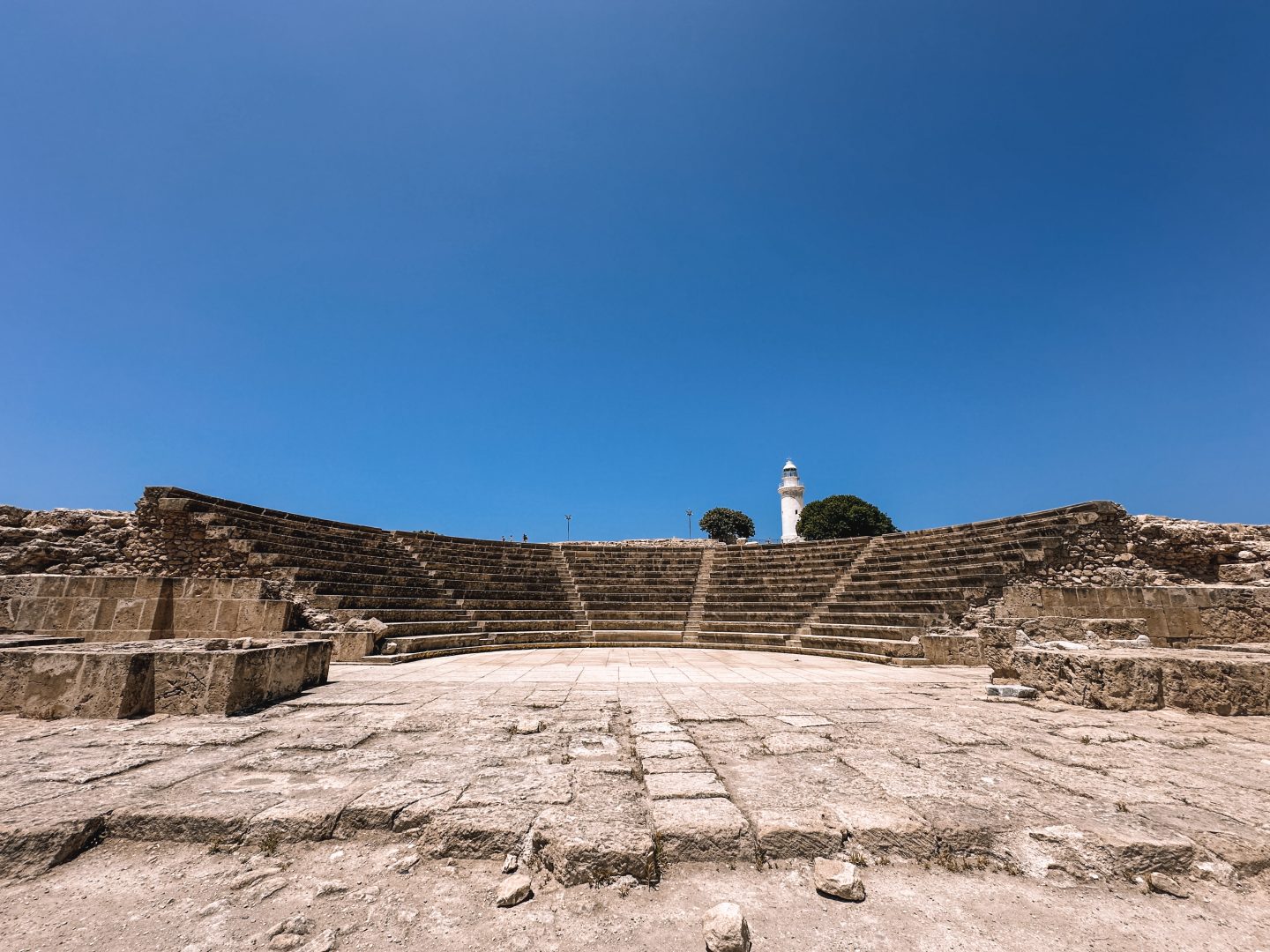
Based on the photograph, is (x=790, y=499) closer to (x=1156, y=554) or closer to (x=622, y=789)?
(x=1156, y=554)

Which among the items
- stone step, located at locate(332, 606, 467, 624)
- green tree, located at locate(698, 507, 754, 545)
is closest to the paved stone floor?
stone step, located at locate(332, 606, 467, 624)

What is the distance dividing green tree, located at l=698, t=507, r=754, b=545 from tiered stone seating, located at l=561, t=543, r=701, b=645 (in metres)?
36.4

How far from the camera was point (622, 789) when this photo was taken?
2.55 m

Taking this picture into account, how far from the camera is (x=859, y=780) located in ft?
8.91

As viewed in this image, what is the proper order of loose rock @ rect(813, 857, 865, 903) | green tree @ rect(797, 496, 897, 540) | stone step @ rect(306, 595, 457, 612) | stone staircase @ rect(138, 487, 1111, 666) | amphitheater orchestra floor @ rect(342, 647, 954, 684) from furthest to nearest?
green tree @ rect(797, 496, 897, 540), stone staircase @ rect(138, 487, 1111, 666), stone step @ rect(306, 595, 457, 612), amphitheater orchestra floor @ rect(342, 647, 954, 684), loose rock @ rect(813, 857, 865, 903)

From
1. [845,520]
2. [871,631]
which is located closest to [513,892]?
[871,631]

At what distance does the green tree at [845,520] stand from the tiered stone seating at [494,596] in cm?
3501

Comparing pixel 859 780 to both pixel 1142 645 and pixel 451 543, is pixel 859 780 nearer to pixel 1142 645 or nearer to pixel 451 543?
pixel 1142 645

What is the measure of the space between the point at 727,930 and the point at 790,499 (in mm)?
56144

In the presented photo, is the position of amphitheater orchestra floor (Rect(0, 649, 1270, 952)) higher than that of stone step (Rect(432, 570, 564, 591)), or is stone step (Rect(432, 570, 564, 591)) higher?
stone step (Rect(432, 570, 564, 591))

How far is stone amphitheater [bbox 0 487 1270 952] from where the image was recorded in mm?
1700

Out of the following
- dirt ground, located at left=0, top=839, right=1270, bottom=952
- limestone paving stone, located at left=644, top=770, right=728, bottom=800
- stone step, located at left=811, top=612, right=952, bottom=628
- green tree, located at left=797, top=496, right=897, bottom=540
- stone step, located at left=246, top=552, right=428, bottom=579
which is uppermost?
green tree, located at left=797, top=496, right=897, bottom=540

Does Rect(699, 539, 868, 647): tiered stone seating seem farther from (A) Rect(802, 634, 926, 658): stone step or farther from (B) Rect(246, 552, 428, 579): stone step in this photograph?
(B) Rect(246, 552, 428, 579): stone step

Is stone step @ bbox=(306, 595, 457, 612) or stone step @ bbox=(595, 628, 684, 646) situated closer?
stone step @ bbox=(306, 595, 457, 612)
